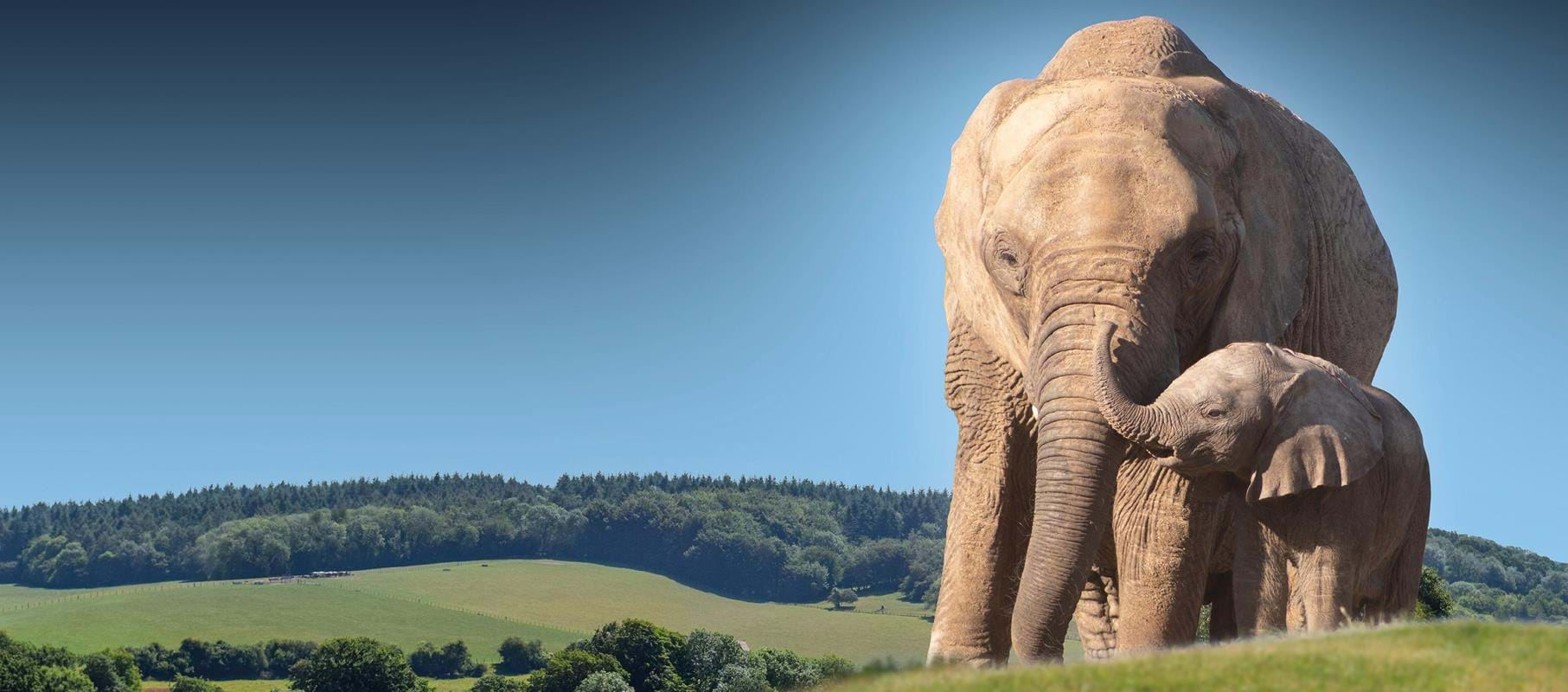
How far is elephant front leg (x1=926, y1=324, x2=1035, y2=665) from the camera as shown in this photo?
43.8ft

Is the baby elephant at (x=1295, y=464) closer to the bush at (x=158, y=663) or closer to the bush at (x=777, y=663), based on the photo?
the bush at (x=777, y=663)

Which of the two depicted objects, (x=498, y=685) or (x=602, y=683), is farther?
(x=498, y=685)

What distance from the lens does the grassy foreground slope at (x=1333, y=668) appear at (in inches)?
351

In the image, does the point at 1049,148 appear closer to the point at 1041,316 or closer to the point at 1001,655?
the point at 1041,316

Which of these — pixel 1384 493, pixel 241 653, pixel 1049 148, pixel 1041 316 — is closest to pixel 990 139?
pixel 1049 148

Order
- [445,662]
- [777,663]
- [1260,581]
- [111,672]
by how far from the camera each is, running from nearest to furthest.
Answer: [1260,581] → [111,672] → [777,663] → [445,662]

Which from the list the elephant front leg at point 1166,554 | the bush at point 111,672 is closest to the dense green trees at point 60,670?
the bush at point 111,672

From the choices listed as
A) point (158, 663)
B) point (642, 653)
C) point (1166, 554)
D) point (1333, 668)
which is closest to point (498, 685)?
point (642, 653)

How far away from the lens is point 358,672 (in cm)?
15725

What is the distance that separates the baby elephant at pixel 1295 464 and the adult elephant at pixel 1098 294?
35 cm

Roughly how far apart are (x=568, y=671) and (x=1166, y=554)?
14464 centimetres

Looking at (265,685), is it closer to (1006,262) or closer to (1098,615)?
(1098,615)

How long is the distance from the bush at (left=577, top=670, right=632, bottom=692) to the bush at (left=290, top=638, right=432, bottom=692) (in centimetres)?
2022

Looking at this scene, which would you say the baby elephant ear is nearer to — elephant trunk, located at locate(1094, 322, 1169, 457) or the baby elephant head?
the baby elephant head
